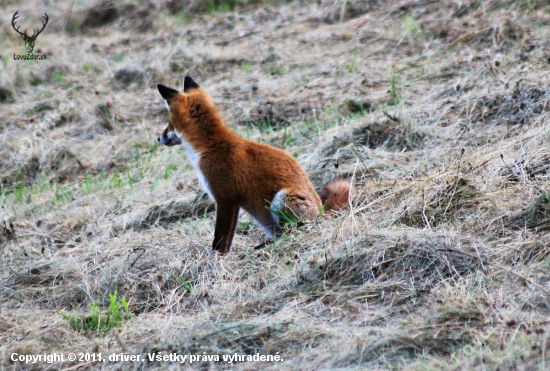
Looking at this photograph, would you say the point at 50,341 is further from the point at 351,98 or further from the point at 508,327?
the point at 351,98

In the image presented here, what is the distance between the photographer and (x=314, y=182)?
7.81m

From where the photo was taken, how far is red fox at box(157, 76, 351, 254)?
247 inches

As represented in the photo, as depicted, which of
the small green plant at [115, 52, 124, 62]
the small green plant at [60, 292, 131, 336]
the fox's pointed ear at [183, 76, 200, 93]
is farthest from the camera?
the small green plant at [115, 52, 124, 62]

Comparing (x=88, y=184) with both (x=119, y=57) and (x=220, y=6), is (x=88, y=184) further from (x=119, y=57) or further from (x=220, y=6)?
(x=220, y=6)

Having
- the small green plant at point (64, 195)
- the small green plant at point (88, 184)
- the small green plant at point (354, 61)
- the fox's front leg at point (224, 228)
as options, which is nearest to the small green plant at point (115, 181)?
the small green plant at point (88, 184)

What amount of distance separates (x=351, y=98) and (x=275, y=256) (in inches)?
168

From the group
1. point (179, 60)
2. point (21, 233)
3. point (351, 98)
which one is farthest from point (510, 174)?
point (179, 60)

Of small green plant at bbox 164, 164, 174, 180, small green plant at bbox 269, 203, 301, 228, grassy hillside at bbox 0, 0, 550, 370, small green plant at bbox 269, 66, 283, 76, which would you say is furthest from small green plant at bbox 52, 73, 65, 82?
small green plant at bbox 269, 203, 301, 228

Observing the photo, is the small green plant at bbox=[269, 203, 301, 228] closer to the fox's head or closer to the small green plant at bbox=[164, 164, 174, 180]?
the fox's head

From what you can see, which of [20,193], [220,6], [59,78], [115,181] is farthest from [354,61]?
[20,193]

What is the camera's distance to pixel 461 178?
600cm

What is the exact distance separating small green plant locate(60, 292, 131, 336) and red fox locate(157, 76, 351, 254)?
121cm

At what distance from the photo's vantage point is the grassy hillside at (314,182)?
4574mm

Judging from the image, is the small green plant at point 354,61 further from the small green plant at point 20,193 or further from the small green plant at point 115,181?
the small green plant at point 20,193
